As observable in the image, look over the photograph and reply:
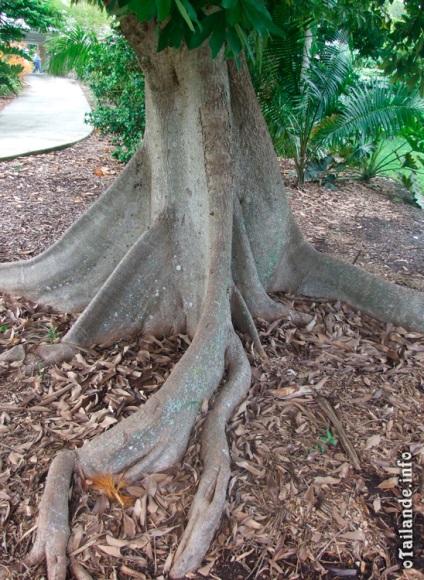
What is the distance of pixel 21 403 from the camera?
3.12 metres

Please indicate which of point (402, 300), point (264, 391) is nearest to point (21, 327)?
point (264, 391)

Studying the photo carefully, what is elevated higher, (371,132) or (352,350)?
(371,132)

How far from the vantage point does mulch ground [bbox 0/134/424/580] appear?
2316mm

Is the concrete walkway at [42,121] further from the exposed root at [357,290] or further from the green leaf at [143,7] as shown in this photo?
the green leaf at [143,7]

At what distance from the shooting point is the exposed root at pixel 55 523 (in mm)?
2209

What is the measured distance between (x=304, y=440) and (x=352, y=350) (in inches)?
40.4

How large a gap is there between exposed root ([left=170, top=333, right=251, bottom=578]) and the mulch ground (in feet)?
0.20

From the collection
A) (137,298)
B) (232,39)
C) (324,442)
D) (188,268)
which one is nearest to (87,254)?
(137,298)

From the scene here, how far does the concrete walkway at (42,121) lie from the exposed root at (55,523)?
6603 millimetres

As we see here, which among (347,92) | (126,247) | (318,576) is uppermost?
(347,92)

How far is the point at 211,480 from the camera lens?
2.52m

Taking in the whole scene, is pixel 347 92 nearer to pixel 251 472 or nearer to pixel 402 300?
pixel 402 300

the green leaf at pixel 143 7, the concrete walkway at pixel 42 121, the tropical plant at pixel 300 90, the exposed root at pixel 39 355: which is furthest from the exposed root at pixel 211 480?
the concrete walkway at pixel 42 121

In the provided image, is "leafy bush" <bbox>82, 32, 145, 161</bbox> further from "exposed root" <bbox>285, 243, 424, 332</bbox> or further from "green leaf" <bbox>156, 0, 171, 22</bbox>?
"green leaf" <bbox>156, 0, 171, 22</bbox>
